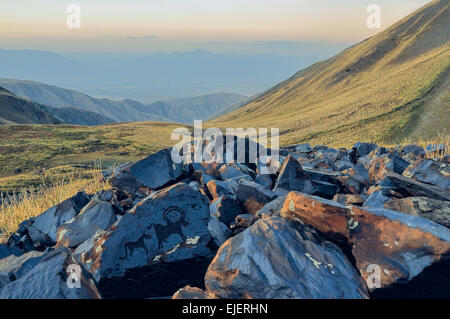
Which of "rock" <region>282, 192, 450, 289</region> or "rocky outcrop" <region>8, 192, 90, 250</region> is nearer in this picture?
"rock" <region>282, 192, 450, 289</region>

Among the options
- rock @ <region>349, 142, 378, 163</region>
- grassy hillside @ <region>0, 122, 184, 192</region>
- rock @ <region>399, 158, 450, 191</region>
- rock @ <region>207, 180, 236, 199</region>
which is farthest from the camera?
grassy hillside @ <region>0, 122, 184, 192</region>

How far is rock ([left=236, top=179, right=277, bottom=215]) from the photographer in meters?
6.42

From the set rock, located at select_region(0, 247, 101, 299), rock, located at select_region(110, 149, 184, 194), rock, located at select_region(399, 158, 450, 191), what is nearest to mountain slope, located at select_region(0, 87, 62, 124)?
rock, located at select_region(110, 149, 184, 194)

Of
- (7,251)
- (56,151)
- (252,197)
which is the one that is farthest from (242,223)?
(56,151)

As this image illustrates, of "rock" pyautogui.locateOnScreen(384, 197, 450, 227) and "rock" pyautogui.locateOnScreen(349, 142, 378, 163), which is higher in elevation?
"rock" pyautogui.locateOnScreen(384, 197, 450, 227)

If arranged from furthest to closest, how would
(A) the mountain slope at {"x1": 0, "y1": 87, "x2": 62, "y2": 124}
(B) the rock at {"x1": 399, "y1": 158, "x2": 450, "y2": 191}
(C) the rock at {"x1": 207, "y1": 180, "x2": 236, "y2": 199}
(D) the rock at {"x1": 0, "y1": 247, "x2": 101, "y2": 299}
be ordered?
(A) the mountain slope at {"x1": 0, "y1": 87, "x2": 62, "y2": 124} < (C) the rock at {"x1": 207, "y1": 180, "x2": 236, "y2": 199} < (B) the rock at {"x1": 399, "y1": 158, "x2": 450, "y2": 191} < (D) the rock at {"x1": 0, "y1": 247, "x2": 101, "y2": 299}

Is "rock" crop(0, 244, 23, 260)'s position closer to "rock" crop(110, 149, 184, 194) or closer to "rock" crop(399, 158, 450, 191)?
"rock" crop(110, 149, 184, 194)

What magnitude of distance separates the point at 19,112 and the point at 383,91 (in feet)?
253

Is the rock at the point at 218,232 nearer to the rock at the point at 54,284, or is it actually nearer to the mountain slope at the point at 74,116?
the rock at the point at 54,284

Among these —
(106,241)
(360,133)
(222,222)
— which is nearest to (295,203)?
(222,222)

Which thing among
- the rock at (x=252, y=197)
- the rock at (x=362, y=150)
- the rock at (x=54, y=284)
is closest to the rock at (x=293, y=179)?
the rock at (x=252, y=197)

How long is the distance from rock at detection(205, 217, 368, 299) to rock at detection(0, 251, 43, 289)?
8.85ft

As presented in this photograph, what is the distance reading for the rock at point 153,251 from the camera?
450 centimetres
